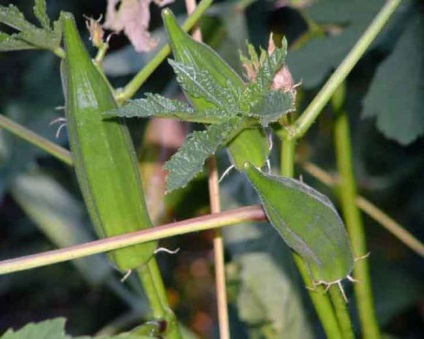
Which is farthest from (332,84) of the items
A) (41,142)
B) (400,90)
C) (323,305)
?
(400,90)

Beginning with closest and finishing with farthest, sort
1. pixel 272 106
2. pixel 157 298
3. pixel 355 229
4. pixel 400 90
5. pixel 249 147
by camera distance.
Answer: pixel 272 106
pixel 249 147
pixel 157 298
pixel 355 229
pixel 400 90

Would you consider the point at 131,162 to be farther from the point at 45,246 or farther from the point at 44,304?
the point at 44,304

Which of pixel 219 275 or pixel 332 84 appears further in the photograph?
pixel 219 275

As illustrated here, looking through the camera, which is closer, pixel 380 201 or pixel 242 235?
pixel 242 235

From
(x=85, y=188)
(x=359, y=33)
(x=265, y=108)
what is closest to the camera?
(x=265, y=108)

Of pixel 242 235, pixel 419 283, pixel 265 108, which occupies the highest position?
pixel 419 283

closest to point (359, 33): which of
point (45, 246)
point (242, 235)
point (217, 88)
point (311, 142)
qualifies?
point (242, 235)

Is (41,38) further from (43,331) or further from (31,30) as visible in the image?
(43,331)
